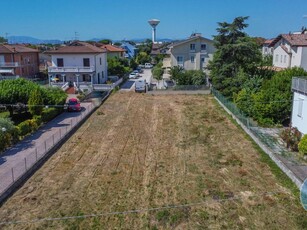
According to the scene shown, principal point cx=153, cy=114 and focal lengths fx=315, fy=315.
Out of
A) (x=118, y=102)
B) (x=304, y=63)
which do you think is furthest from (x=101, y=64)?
(x=304, y=63)

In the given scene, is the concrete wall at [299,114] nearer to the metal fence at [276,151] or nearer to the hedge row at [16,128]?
the metal fence at [276,151]

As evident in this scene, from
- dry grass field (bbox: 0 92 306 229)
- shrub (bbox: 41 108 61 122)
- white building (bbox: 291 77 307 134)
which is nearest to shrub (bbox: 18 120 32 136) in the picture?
shrub (bbox: 41 108 61 122)

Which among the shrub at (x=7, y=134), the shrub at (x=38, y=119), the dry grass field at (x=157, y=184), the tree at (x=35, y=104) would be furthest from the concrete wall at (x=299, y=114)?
the tree at (x=35, y=104)

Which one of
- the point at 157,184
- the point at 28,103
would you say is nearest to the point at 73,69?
the point at 28,103

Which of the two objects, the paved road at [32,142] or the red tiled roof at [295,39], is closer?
the paved road at [32,142]

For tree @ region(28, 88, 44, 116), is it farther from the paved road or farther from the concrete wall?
the concrete wall
